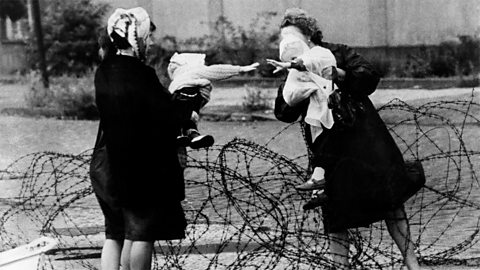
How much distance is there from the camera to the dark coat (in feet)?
18.5

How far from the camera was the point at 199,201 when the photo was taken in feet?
30.7

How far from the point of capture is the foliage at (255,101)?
53.9 feet

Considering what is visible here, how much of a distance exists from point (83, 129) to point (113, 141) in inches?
402

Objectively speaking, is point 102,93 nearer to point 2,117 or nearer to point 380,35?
point 2,117

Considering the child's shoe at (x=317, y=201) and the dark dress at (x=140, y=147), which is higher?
the dark dress at (x=140, y=147)

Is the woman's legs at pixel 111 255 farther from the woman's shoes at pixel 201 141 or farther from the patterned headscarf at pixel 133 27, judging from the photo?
the patterned headscarf at pixel 133 27

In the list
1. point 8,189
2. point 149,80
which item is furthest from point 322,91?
point 8,189

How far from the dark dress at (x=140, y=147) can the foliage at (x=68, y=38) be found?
46.6 ft

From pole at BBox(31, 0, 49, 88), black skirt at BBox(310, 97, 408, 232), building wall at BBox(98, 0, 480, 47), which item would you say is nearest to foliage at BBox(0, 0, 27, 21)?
pole at BBox(31, 0, 49, 88)

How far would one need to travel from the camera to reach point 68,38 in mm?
20328

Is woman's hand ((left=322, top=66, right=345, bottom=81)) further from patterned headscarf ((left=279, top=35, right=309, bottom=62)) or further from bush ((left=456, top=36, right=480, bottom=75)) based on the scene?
bush ((left=456, top=36, right=480, bottom=75))

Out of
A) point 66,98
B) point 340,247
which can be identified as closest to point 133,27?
point 340,247

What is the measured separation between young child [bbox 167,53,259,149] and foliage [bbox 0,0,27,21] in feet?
49.1

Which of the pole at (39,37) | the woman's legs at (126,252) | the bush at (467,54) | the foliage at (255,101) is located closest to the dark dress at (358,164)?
the woman's legs at (126,252)
